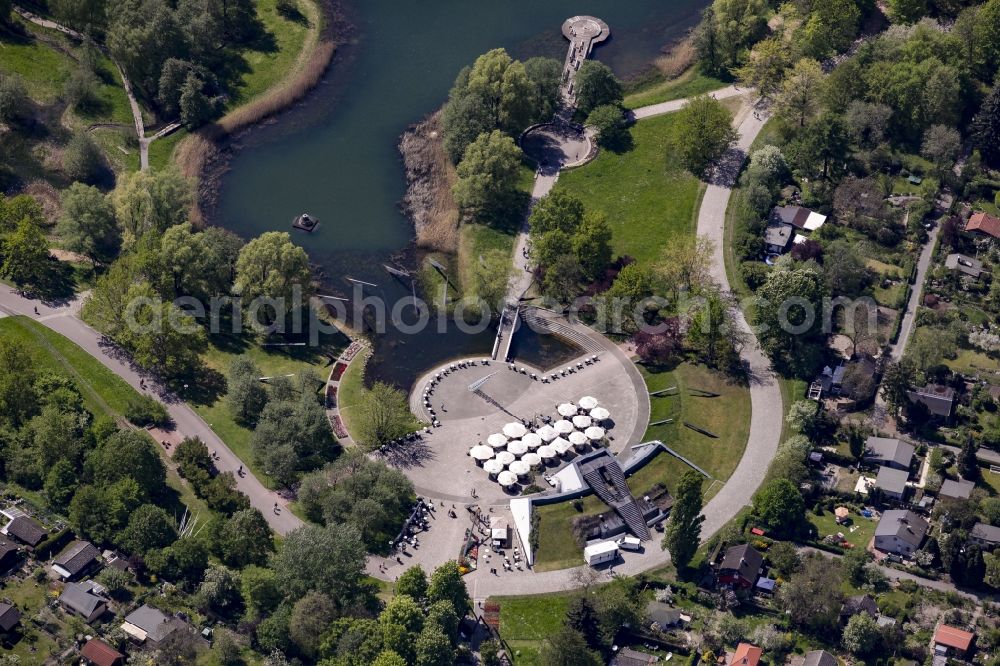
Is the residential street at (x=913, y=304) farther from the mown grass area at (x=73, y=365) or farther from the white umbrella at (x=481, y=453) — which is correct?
the mown grass area at (x=73, y=365)

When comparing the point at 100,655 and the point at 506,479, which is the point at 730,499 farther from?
the point at 100,655

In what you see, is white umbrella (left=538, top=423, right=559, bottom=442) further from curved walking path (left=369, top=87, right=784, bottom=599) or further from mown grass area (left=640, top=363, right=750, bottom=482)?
curved walking path (left=369, top=87, right=784, bottom=599)

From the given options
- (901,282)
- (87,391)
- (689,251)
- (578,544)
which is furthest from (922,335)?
(87,391)

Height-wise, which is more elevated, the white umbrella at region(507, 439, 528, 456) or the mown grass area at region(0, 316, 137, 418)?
the white umbrella at region(507, 439, 528, 456)

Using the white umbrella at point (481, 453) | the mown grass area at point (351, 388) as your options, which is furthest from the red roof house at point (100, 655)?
the white umbrella at point (481, 453)

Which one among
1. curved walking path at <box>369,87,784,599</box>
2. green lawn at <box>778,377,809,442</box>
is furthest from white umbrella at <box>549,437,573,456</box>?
green lawn at <box>778,377,809,442</box>

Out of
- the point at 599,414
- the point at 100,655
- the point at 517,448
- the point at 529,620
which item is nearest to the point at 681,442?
the point at 599,414

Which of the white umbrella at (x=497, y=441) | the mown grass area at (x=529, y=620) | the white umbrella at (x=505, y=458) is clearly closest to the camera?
the mown grass area at (x=529, y=620)
